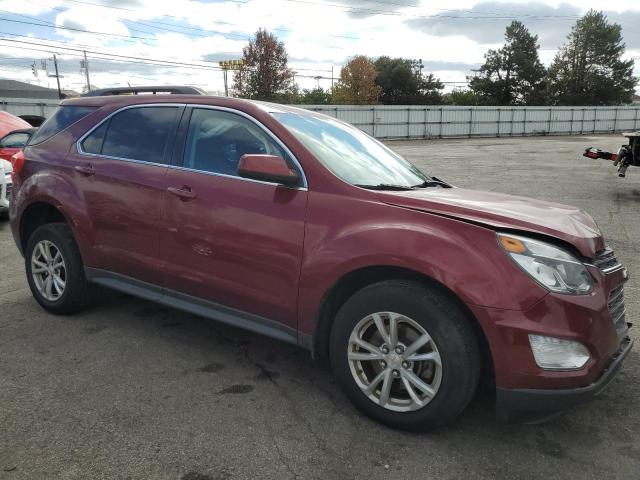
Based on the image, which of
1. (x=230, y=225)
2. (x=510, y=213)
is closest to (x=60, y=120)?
(x=230, y=225)

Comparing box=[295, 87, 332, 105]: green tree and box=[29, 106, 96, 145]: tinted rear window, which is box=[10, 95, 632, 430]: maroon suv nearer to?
box=[29, 106, 96, 145]: tinted rear window

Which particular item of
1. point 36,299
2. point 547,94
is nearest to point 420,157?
point 36,299

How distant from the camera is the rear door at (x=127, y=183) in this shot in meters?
3.71

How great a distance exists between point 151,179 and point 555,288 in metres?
2.60

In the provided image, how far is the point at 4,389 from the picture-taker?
3223 millimetres

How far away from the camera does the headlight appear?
251 centimetres

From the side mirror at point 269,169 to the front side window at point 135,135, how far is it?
3.07ft

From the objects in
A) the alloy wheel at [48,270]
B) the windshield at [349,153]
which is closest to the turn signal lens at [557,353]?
the windshield at [349,153]

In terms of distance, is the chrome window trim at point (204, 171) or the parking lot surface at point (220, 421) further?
the chrome window trim at point (204, 171)

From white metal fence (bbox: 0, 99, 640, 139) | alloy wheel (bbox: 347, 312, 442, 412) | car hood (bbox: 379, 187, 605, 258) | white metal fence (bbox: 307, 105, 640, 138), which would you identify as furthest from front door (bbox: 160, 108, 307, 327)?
white metal fence (bbox: 307, 105, 640, 138)

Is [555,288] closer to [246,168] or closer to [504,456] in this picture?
[504,456]

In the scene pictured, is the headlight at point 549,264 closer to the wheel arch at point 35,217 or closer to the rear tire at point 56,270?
the rear tire at point 56,270

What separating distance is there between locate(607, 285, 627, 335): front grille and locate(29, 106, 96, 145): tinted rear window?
384 centimetres

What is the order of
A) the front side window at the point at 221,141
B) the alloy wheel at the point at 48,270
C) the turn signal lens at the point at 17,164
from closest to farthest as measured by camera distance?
1. the front side window at the point at 221,141
2. the alloy wheel at the point at 48,270
3. the turn signal lens at the point at 17,164
